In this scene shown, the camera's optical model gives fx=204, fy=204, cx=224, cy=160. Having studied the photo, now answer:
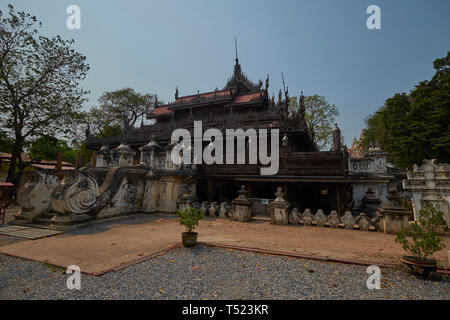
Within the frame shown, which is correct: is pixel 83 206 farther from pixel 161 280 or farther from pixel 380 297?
pixel 380 297

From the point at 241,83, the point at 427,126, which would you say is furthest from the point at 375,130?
the point at 241,83

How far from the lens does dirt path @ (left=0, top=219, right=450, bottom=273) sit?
4.20 meters

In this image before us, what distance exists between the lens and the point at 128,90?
37156 mm

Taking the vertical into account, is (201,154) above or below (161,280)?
above

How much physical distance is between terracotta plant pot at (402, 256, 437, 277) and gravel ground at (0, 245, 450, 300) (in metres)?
0.12

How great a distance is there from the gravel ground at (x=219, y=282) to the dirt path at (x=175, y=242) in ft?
1.40

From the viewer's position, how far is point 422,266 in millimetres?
3350

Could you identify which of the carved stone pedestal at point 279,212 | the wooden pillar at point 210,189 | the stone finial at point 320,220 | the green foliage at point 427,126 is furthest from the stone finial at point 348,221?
the green foliage at point 427,126

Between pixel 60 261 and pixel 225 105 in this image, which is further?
pixel 225 105

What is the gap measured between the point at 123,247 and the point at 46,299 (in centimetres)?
217

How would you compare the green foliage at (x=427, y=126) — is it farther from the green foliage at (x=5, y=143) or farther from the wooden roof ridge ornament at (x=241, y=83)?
the green foliage at (x=5, y=143)

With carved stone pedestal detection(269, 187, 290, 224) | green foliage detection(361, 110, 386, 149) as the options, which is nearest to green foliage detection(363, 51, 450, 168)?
green foliage detection(361, 110, 386, 149)

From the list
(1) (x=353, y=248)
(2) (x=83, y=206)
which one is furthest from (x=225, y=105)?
(1) (x=353, y=248)

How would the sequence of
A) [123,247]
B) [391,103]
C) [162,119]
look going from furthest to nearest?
1. [162,119]
2. [391,103]
3. [123,247]
